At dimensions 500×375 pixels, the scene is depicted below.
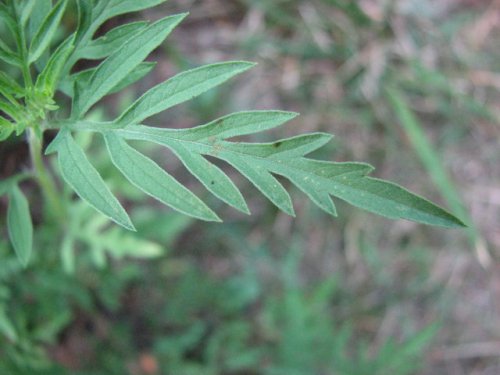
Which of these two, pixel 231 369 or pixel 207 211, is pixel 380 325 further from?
pixel 207 211

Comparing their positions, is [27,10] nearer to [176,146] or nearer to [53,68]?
[53,68]

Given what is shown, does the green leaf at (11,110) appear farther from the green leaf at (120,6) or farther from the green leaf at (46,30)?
the green leaf at (120,6)

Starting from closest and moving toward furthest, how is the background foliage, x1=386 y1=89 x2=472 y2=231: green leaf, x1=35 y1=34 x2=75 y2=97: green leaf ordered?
x1=35 y1=34 x2=75 y2=97: green leaf → x1=386 y1=89 x2=472 y2=231: green leaf → the background foliage

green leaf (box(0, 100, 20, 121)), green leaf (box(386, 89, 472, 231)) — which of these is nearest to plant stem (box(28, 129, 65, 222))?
green leaf (box(0, 100, 20, 121))

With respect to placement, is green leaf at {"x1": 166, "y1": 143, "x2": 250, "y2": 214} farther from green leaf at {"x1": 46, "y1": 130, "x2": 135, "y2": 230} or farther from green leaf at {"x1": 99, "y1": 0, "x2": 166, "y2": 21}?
green leaf at {"x1": 99, "y1": 0, "x2": 166, "y2": 21}

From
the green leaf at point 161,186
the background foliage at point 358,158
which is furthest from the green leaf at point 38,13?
the background foliage at point 358,158

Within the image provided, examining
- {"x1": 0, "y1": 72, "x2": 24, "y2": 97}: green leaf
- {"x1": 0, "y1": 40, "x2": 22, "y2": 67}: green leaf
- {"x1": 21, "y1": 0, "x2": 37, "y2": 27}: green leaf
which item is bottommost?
{"x1": 0, "y1": 72, "x2": 24, "y2": 97}: green leaf

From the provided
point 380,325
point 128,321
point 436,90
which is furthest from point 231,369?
point 436,90
